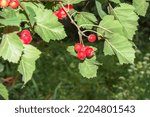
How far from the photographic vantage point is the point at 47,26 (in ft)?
4.55

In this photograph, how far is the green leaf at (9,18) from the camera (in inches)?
48.0

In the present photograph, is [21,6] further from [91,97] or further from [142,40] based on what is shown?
[142,40]

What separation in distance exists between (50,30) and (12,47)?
0.17 metres

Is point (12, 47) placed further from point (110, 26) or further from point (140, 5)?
point (140, 5)

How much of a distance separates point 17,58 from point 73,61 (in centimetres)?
423

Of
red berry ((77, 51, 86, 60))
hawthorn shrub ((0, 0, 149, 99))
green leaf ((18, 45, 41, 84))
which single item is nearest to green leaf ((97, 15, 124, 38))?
hawthorn shrub ((0, 0, 149, 99))

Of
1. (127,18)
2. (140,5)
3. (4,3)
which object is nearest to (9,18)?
(4,3)

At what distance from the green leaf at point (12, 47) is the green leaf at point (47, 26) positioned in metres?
0.12

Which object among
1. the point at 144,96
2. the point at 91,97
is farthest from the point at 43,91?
the point at 144,96

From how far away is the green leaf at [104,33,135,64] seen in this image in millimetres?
1444

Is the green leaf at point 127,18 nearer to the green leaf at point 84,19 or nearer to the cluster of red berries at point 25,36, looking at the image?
the green leaf at point 84,19

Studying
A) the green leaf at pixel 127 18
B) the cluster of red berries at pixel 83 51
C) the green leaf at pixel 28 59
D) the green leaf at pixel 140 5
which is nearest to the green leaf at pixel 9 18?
the green leaf at pixel 28 59

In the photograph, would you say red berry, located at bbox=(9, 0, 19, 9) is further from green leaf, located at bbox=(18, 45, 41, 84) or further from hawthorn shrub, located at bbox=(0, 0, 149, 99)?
green leaf, located at bbox=(18, 45, 41, 84)

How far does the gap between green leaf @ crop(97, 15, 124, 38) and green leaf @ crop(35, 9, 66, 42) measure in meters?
0.21
